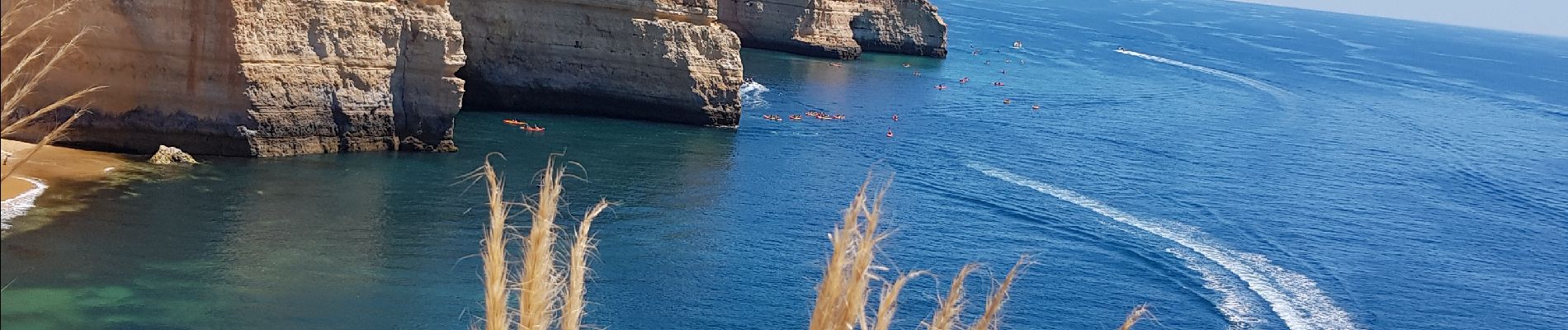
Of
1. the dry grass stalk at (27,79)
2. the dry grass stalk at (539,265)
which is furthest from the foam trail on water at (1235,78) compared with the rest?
the dry grass stalk at (539,265)

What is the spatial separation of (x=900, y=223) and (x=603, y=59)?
50.2 ft

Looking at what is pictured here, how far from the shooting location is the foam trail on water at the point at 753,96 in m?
57.1

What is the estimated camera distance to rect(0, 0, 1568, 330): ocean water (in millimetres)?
24547

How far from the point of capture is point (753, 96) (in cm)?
6066

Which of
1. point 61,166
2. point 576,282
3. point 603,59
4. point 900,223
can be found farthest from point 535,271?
point 603,59

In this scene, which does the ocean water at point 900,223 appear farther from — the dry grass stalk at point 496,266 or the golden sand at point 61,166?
the dry grass stalk at point 496,266

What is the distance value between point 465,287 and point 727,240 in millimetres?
7807

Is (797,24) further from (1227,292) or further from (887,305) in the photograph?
(887,305)

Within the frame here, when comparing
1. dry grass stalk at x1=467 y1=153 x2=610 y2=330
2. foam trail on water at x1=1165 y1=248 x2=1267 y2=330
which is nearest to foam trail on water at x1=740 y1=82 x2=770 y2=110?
foam trail on water at x1=1165 y1=248 x2=1267 y2=330

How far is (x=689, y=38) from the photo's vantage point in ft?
155

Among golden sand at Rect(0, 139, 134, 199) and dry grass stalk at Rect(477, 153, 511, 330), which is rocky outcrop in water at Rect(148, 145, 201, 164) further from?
dry grass stalk at Rect(477, 153, 511, 330)

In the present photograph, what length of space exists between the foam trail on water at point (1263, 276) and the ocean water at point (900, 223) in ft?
0.37

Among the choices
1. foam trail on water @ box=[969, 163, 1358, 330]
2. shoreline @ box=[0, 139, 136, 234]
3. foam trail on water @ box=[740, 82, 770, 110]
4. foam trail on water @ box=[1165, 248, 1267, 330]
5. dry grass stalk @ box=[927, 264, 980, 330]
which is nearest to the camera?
dry grass stalk @ box=[927, 264, 980, 330]

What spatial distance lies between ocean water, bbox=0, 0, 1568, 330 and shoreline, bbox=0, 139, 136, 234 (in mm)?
1096
